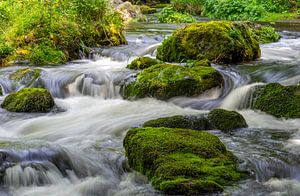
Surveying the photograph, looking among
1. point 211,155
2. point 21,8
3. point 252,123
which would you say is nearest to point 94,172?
point 211,155

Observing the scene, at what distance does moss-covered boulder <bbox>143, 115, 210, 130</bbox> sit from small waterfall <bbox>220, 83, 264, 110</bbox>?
1.79 metres

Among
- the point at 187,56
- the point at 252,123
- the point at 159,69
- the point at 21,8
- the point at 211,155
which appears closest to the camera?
the point at 211,155

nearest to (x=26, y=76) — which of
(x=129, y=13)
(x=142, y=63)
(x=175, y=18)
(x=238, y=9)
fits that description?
(x=142, y=63)

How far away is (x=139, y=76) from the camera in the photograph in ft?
31.2

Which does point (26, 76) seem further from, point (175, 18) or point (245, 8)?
point (245, 8)

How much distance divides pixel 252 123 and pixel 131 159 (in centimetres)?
267

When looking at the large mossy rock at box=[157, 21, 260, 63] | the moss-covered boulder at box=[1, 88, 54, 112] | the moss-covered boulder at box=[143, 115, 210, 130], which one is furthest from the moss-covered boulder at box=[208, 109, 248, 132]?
the large mossy rock at box=[157, 21, 260, 63]

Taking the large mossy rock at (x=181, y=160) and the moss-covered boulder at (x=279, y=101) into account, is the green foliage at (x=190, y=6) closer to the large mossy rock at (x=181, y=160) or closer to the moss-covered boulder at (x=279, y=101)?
the moss-covered boulder at (x=279, y=101)

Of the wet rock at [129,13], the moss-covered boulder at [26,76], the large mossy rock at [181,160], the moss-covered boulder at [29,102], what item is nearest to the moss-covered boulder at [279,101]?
the large mossy rock at [181,160]

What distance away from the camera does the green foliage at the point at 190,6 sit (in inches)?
1066

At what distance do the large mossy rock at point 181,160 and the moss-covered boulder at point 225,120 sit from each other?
118 centimetres

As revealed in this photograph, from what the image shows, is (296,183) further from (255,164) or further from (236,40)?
(236,40)

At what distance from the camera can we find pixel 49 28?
41.7 feet

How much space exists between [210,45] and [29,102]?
4.60 m
